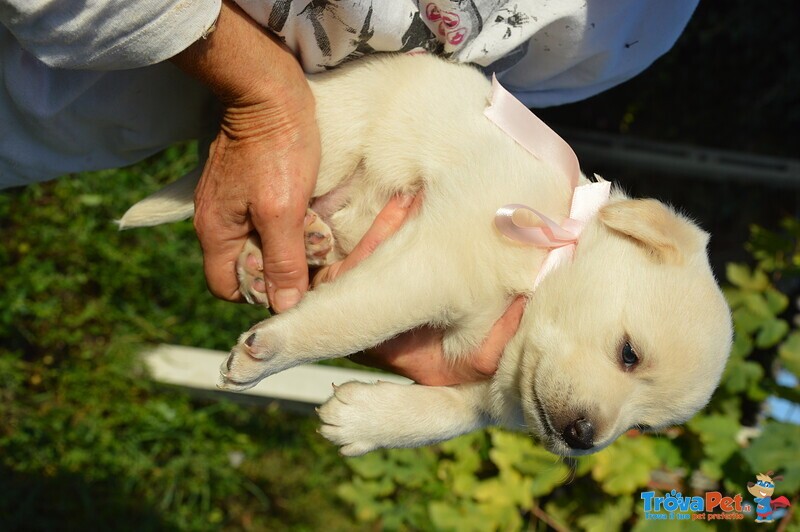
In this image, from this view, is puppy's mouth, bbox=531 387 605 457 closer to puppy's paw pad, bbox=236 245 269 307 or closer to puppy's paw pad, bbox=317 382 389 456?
puppy's paw pad, bbox=317 382 389 456

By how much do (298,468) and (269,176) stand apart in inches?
115

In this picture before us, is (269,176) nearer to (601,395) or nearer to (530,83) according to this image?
(530,83)

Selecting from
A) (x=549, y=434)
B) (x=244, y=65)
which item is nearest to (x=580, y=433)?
(x=549, y=434)

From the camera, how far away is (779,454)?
3133 millimetres

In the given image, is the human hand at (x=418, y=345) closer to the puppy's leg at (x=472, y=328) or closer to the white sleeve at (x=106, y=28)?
the puppy's leg at (x=472, y=328)

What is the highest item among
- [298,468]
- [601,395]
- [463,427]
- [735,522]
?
[601,395]

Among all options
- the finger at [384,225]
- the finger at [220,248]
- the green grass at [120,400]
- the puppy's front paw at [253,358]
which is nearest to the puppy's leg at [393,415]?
the puppy's front paw at [253,358]

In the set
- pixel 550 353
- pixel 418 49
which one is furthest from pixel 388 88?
pixel 550 353

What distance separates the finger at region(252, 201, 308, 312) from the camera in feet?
6.85

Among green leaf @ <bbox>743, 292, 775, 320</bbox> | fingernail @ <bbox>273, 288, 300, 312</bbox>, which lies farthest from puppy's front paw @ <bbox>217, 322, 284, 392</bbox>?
green leaf @ <bbox>743, 292, 775, 320</bbox>

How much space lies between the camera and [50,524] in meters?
3.85

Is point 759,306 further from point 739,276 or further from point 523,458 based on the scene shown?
point 523,458

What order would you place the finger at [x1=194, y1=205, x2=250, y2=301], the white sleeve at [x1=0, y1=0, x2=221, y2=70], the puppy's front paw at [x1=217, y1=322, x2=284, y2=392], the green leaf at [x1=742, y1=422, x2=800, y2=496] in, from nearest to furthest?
the white sleeve at [x1=0, y1=0, x2=221, y2=70] < the puppy's front paw at [x1=217, y1=322, x2=284, y2=392] < the finger at [x1=194, y1=205, x2=250, y2=301] < the green leaf at [x1=742, y1=422, x2=800, y2=496]

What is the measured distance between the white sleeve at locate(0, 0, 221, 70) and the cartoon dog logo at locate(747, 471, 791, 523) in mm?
2887
